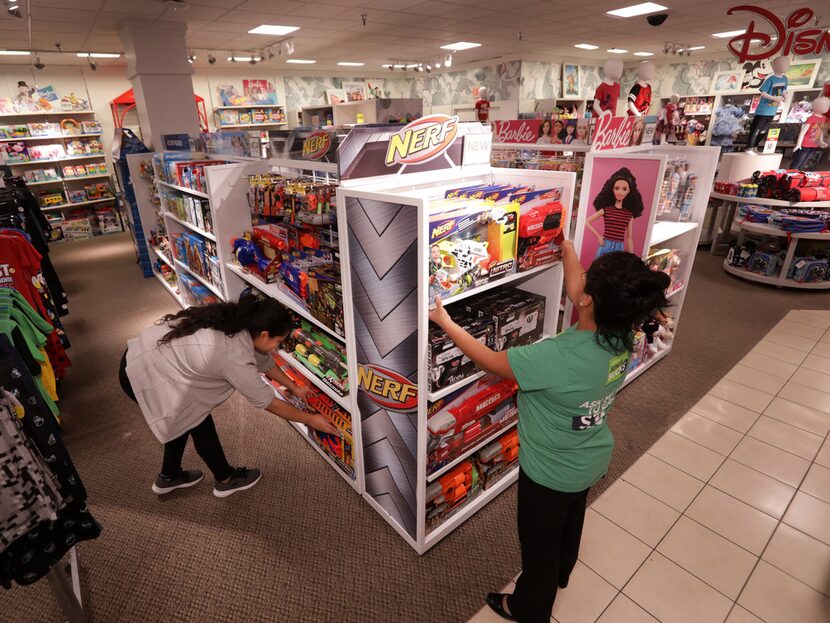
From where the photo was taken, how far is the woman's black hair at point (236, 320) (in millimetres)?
2096

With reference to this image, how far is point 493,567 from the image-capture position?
2252mm

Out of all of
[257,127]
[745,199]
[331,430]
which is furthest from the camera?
[257,127]

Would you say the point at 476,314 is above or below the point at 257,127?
below

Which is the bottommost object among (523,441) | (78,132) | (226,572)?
(226,572)

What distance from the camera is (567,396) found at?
142 cm

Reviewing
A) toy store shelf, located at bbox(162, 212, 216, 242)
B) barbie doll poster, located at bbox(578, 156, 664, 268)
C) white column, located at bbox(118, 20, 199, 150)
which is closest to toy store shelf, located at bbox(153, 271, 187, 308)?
toy store shelf, located at bbox(162, 212, 216, 242)

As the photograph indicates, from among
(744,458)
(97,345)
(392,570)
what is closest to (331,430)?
(392,570)

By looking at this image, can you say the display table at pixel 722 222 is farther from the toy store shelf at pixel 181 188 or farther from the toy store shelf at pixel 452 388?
the toy store shelf at pixel 181 188

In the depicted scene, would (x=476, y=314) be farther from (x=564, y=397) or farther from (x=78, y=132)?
(x=78, y=132)

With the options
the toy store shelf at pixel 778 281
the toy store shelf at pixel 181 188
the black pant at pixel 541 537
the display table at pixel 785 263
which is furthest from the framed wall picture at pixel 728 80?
the black pant at pixel 541 537

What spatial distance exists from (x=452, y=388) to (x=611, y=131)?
9.16 feet

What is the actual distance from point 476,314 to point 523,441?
70 cm

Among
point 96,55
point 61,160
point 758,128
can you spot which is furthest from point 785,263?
point 61,160

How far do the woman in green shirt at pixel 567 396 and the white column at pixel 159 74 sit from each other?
654 centimetres
